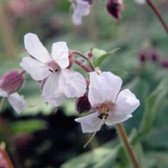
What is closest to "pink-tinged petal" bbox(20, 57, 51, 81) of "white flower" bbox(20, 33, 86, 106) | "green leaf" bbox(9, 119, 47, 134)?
"white flower" bbox(20, 33, 86, 106)

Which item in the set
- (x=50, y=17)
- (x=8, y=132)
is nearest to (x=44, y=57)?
(x=8, y=132)

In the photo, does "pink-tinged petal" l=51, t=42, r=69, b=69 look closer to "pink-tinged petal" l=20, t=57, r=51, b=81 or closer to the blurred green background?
"pink-tinged petal" l=20, t=57, r=51, b=81

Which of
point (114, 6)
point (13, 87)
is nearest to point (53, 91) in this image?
point (13, 87)

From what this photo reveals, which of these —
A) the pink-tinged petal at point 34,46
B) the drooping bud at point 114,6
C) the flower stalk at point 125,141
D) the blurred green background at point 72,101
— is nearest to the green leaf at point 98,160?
the blurred green background at point 72,101

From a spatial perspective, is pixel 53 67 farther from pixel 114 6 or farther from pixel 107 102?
pixel 114 6

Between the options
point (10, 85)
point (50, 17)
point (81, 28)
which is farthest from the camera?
point (50, 17)

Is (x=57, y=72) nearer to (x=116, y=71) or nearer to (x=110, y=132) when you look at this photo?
(x=116, y=71)
